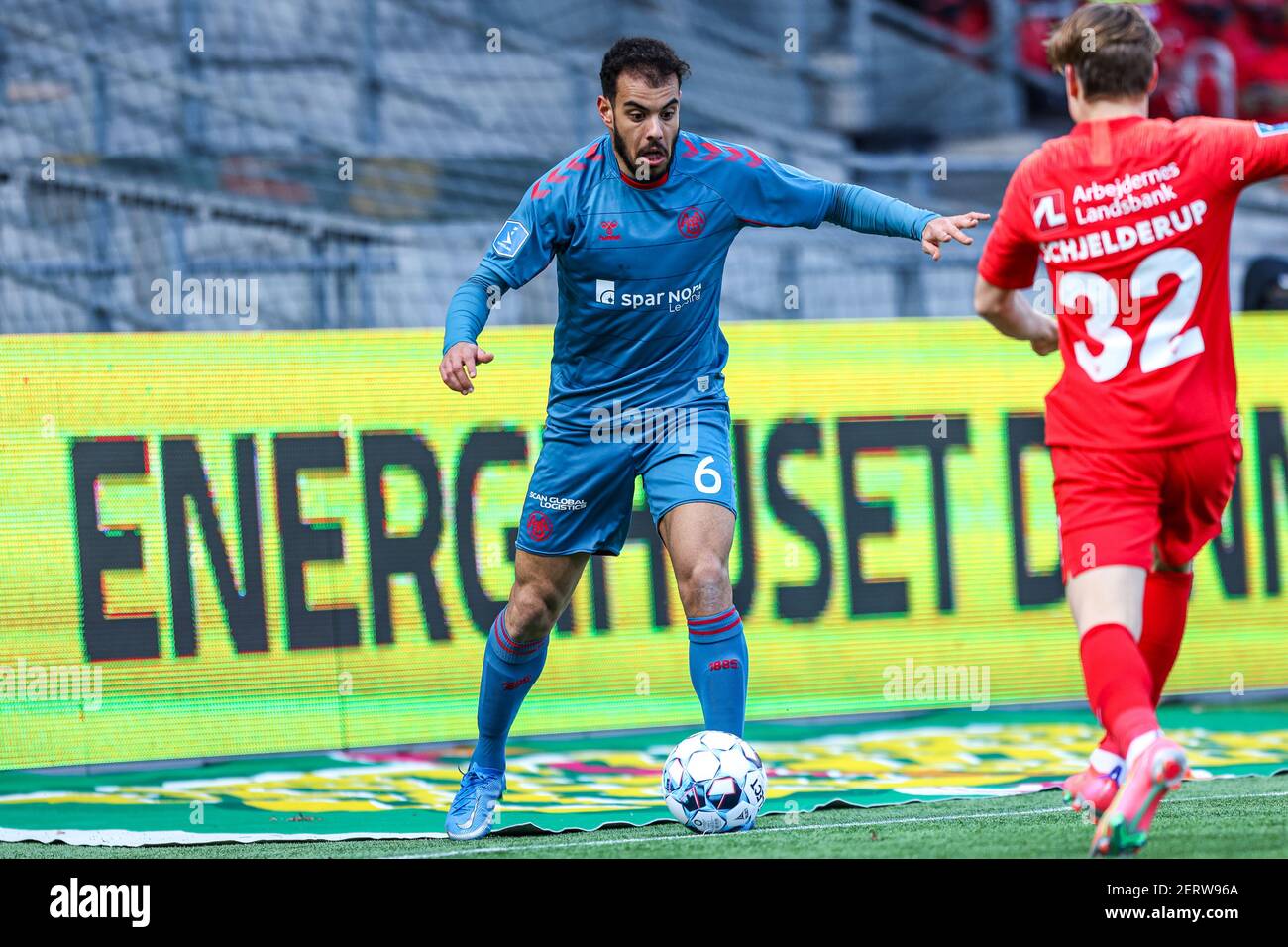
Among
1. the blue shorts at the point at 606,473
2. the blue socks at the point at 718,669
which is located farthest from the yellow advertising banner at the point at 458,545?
the blue socks at the point at 718,669

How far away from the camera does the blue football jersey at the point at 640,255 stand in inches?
196

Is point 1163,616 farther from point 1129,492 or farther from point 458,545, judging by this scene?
point 458,545

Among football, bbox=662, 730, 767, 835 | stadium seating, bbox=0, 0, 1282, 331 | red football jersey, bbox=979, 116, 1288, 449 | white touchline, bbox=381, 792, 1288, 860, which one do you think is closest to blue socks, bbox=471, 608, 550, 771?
white touchline, bbox=381, 792, 1288, 860

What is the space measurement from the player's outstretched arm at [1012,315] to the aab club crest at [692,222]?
3.86 feet

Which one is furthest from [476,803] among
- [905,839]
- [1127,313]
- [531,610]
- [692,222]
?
[1127,313]

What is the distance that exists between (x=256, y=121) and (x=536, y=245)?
22.1 ft

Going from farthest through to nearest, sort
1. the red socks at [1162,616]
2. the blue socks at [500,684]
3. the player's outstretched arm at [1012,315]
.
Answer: the blue socks at [500,684] < the red socks at [1162,616] < the player's outstretched arm at [1012,315]

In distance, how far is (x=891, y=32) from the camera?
14.8 meters

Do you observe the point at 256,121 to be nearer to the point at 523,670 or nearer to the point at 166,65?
the point at 166,65

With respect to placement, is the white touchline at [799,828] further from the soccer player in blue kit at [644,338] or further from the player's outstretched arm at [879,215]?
the player's outstretched arm at [879,215]

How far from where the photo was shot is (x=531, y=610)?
5.14 meters

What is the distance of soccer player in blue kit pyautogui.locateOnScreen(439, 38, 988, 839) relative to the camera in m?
4.86
